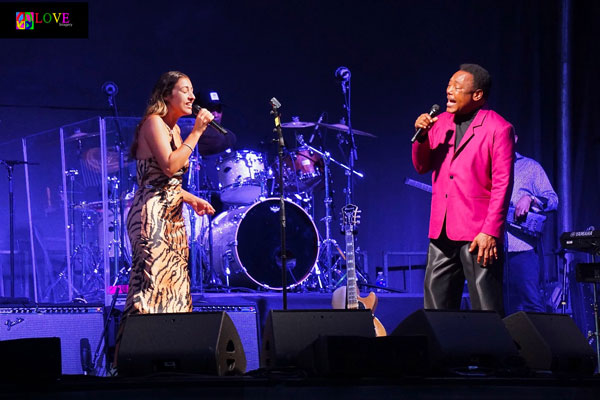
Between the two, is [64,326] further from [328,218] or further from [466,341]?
[328,218]

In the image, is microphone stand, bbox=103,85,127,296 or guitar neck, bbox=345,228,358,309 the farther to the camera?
microphone stand, bbox=103,85,127,296

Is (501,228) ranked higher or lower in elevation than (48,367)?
higher

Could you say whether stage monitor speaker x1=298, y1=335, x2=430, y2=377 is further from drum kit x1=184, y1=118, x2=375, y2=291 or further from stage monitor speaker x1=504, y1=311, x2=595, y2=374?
drum kit x1=184, y1=118, x2=375, y2=291

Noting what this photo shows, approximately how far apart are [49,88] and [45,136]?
8.79 feet

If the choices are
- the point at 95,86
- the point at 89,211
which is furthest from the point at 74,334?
the point at 95,86

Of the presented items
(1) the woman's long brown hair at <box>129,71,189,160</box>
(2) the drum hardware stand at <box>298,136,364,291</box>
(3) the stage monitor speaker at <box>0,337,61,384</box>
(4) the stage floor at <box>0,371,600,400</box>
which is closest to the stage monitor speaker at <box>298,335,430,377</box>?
(4) the stage floor at <box>0,371,600,400</box>

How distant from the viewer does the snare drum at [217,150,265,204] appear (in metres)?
8.19

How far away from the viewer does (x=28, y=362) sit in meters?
2.59

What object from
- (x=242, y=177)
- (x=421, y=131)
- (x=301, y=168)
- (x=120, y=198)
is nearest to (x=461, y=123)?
(x=421, y=131)

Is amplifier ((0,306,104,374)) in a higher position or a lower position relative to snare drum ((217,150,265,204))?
lower

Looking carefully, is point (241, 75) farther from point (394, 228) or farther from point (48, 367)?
point (48, 367)

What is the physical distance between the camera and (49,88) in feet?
30.4

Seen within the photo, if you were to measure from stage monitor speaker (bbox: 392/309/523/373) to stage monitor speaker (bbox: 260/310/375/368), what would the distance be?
24cm

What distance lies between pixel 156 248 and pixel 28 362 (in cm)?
114
